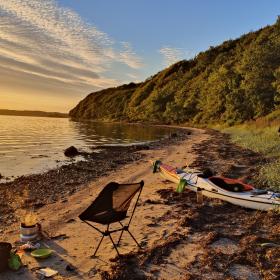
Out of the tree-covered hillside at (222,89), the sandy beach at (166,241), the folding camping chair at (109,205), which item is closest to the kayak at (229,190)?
the sandy beach at (166,241)

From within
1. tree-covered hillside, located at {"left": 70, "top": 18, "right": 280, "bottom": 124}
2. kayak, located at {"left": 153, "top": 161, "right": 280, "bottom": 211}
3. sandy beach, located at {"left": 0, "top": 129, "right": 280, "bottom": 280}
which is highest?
tree-covered hillside, located at {"left": 70, "top": 18, "right": 280, "bottom": 124}

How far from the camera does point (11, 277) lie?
745 centimetres

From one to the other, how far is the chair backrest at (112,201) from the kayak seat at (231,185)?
577cm

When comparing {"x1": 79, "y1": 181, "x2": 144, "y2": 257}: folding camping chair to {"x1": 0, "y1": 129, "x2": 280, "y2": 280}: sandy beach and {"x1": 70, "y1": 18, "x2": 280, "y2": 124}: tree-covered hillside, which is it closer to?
{"x1": 0, "y1": 129, "x2": 280, "y2": 280}: sandy beach

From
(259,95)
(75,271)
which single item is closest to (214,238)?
(75,271)

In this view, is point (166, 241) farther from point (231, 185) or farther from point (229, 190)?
point (231, 185)

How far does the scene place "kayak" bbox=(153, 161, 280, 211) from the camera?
37.4 feet

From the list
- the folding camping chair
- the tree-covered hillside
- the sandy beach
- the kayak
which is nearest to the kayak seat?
the kayak

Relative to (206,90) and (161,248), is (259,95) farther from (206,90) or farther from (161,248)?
(161,248)

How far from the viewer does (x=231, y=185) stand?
42.9 ft

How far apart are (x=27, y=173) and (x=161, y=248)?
17.7 m

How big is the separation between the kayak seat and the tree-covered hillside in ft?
123

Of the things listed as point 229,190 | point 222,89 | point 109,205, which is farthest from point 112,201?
point 222,89

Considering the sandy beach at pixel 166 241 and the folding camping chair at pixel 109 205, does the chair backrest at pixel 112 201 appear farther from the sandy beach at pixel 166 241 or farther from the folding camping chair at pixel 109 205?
the sandy beach at pixel 166 241
